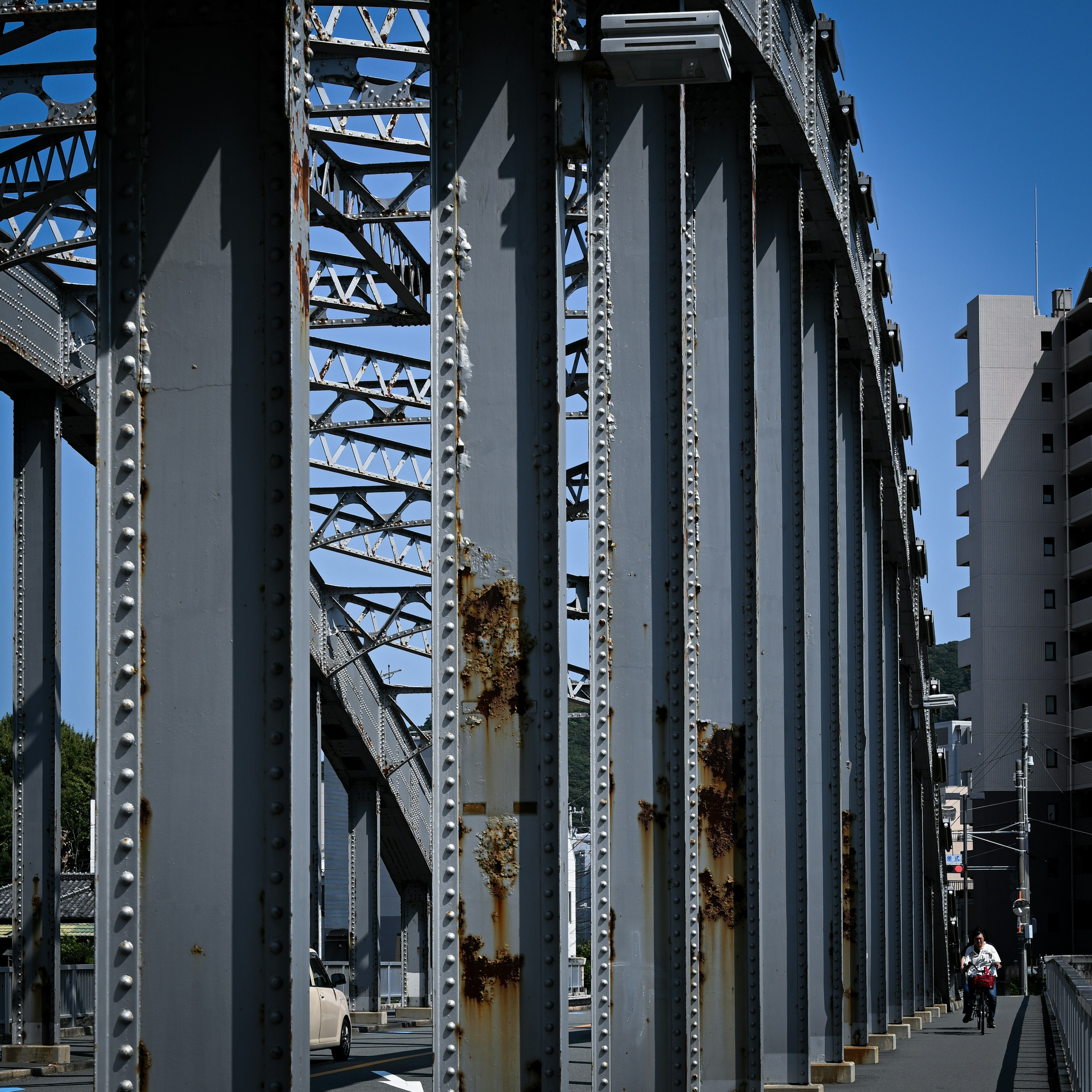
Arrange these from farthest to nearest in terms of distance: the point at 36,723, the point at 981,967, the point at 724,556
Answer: the point at 981,967 < the point at 36,723 < the point at 724,556

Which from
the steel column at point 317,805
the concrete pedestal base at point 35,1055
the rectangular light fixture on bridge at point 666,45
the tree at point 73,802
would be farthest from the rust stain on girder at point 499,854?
the tree at point 73,802

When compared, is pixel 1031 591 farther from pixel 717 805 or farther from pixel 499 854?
pixel 499 854

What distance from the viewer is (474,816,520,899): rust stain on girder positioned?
24.2ft

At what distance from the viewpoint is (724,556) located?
466 inches

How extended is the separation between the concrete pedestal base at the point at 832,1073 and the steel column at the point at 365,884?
19.8 meters

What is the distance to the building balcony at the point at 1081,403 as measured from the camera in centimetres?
9025

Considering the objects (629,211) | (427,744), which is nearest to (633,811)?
(629,211)

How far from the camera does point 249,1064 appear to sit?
5605 millimetres

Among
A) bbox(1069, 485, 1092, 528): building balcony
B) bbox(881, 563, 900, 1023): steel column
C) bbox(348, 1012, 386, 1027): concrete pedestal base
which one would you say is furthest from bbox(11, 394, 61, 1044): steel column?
bbox(1069, 485, 1092, 528): building balcony

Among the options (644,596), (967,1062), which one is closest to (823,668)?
(967,1062)

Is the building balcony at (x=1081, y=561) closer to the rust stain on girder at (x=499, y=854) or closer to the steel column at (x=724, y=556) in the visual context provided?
the steel column at (x=724, y=556)

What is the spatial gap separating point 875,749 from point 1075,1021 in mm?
11459

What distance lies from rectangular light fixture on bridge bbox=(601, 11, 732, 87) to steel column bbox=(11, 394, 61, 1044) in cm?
1635

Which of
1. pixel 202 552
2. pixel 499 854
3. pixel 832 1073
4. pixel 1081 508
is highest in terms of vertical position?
pixel 1081 508
